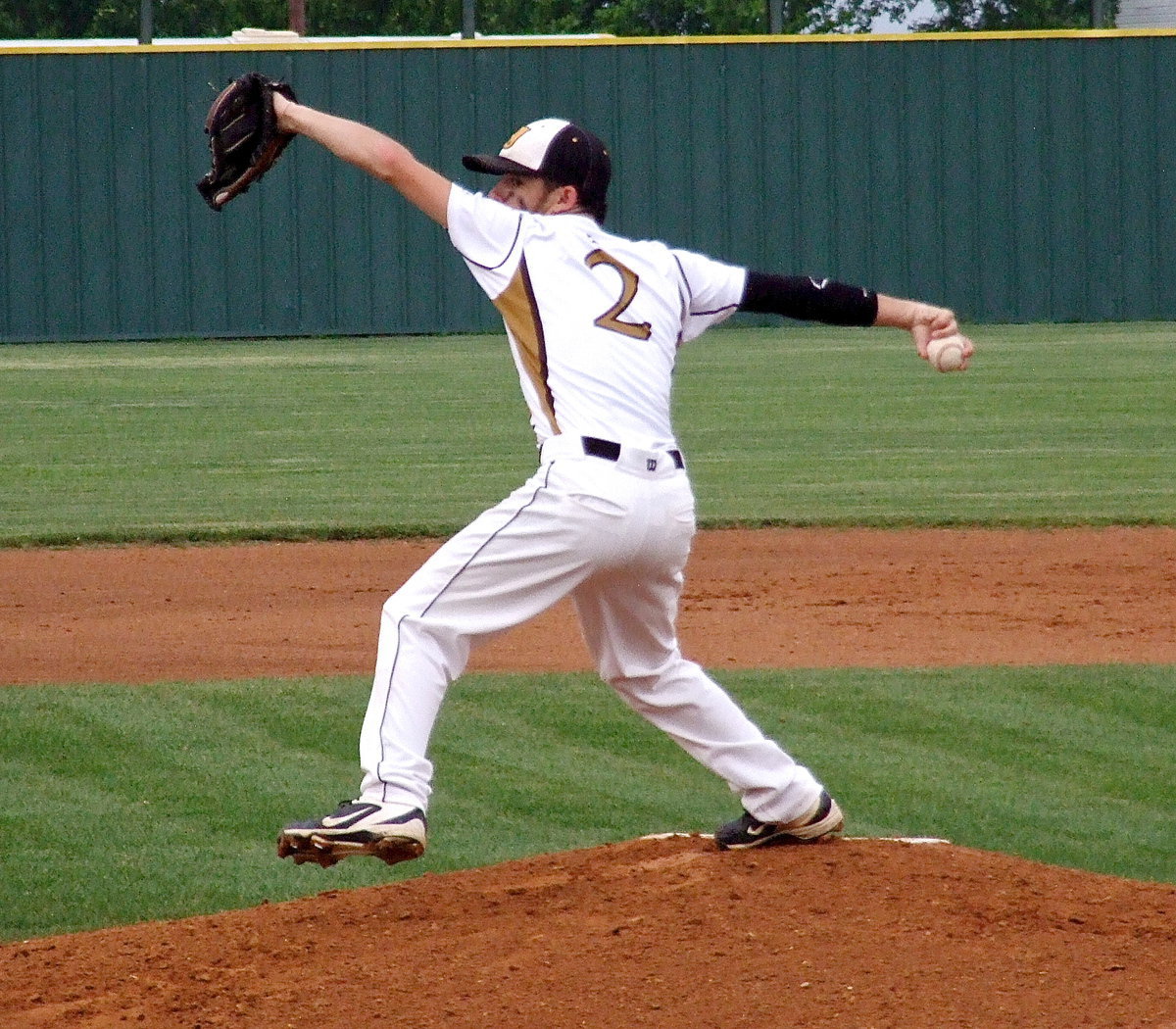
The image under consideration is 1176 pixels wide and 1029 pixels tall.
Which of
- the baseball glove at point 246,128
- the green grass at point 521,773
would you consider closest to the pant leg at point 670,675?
the green grass at point 521,773

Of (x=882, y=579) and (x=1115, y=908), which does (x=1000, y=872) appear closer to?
(x=1115, y=908)

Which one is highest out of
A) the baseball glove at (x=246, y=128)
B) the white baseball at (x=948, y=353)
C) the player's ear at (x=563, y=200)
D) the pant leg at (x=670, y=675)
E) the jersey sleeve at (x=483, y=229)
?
the baseball glove at (x=246, y=128)

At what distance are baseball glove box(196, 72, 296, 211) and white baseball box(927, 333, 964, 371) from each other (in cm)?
141

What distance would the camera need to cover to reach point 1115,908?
152 inches

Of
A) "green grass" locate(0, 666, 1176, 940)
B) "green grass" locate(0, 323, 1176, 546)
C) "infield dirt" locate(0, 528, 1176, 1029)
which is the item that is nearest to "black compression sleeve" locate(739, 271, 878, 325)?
"infield dirt" locate(0, 528, 1176, 1029)

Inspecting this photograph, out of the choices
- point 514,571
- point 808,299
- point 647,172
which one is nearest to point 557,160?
point 808,299

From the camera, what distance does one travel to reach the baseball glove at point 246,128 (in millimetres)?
3975

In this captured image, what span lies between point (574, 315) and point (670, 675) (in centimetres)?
79

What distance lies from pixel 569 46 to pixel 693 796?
18859mm

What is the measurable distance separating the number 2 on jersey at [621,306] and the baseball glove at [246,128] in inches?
27.9

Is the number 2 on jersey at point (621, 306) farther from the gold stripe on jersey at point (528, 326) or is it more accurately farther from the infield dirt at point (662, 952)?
the infield dirt at point (662, 952)

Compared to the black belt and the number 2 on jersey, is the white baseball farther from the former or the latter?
the black belt

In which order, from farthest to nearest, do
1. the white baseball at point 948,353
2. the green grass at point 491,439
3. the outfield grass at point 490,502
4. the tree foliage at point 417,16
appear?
the tree foliage at point 417,16
the green grass at point 491,439
the outfield grass at point 490,502
the white baseball at point 948,353

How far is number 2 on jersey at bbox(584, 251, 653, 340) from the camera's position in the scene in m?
3.83
